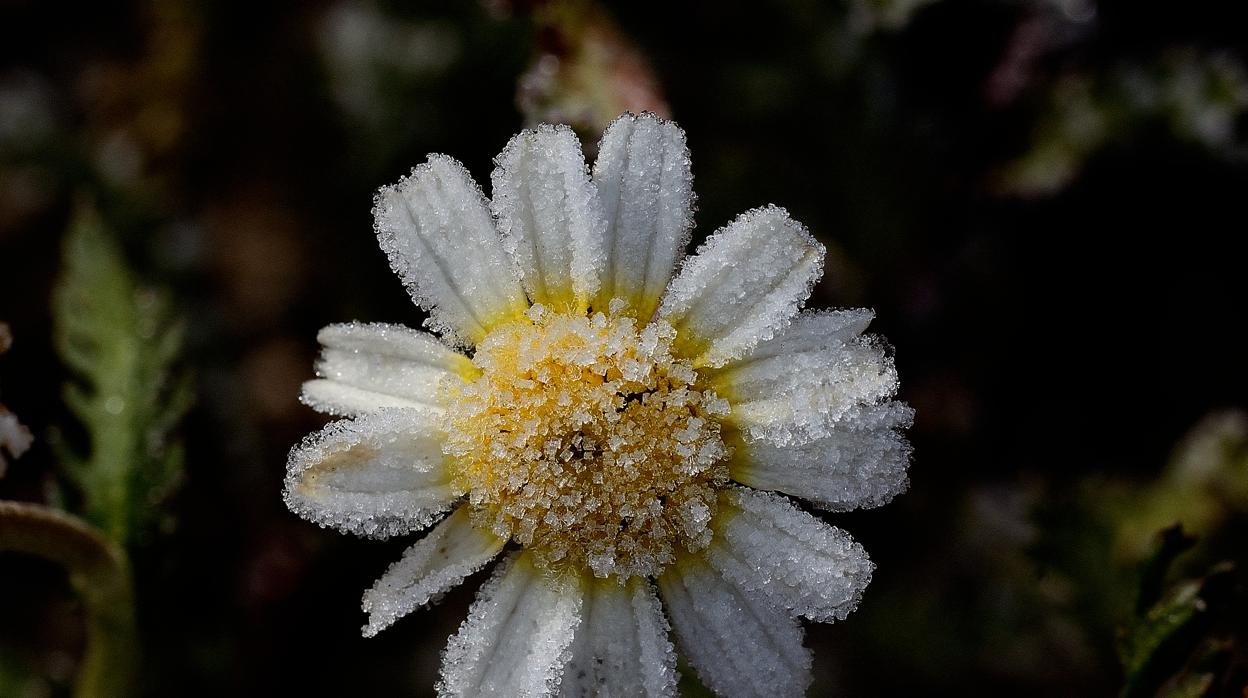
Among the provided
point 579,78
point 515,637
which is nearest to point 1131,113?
point 579,78

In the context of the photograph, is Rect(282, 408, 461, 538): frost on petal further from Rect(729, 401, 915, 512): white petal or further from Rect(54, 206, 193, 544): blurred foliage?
Rect(54, 206, 193, 544): blurred foliage

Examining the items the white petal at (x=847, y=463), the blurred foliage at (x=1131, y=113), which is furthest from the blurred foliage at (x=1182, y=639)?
the blurred foliage at (x=1131, y=113)

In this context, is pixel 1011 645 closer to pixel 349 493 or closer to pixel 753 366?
pixel 753 366

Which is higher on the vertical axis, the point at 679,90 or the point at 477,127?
the point at 679,90

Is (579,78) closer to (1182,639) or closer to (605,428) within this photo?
(605,428)

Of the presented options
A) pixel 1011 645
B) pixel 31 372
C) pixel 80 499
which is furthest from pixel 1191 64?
pixel 31 372

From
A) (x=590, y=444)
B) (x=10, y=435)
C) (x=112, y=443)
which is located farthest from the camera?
(x=112, y=443)
